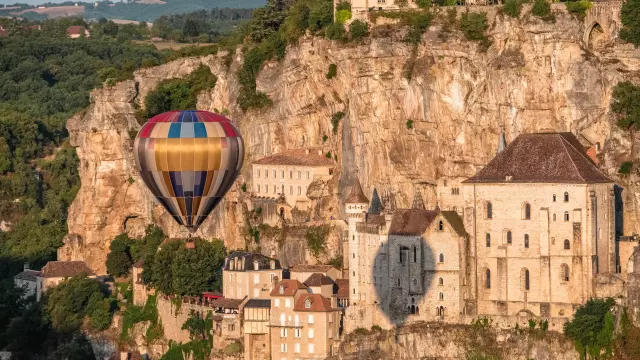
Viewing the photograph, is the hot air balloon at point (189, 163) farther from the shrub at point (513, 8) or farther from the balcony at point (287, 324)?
the shrub at point (513, 8)

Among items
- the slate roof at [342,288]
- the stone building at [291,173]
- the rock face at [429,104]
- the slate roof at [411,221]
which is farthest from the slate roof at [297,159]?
the slate roof at [411,221]

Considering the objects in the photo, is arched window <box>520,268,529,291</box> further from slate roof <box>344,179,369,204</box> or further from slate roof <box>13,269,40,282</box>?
slate roof <box>13,269,40,282</box>

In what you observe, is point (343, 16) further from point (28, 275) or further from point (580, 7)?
point (28, 275)

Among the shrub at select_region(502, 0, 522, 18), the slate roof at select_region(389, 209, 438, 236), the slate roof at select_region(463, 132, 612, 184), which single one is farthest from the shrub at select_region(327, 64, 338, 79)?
the slate roof at select_region(463, 132, 612, 184)

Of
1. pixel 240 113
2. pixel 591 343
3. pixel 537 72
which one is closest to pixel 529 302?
pixel 591 343

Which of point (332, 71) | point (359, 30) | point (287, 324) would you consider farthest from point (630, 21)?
point (287, 324)
